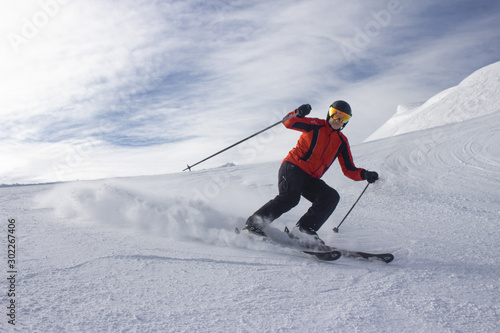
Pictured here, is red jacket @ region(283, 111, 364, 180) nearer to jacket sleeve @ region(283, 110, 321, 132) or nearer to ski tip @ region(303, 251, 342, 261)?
jacket sleeve @ region(283, 110, 321, 132)

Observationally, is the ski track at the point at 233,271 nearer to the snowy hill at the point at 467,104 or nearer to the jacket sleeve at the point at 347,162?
the jacket sleeve at the point at 347,162

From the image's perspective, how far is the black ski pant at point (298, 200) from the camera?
3.43 metres

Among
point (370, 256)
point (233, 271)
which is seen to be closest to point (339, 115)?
point (370, 256)

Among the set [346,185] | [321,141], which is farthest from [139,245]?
[346,185]

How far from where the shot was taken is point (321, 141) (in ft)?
12.0

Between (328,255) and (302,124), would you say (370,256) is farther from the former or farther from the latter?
(302,124)

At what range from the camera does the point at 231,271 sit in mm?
2318

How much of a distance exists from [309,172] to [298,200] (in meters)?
0.34

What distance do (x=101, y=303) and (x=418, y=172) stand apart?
773 centimetres

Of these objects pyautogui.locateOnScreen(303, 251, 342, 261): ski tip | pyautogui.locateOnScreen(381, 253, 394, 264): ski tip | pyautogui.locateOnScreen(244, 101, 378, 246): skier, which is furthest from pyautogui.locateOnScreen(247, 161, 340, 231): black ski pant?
pyautogui.locateOnScreen(381, 253, 394, 264): ski tip

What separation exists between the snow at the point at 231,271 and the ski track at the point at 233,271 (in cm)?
1

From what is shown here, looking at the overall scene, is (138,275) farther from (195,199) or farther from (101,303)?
(195,199)

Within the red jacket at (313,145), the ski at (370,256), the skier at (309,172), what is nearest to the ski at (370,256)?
the ski at (370,256)

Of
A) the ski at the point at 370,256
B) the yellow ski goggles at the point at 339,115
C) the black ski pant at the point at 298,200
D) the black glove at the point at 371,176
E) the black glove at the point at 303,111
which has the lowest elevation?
the ski at the point at 370,256
